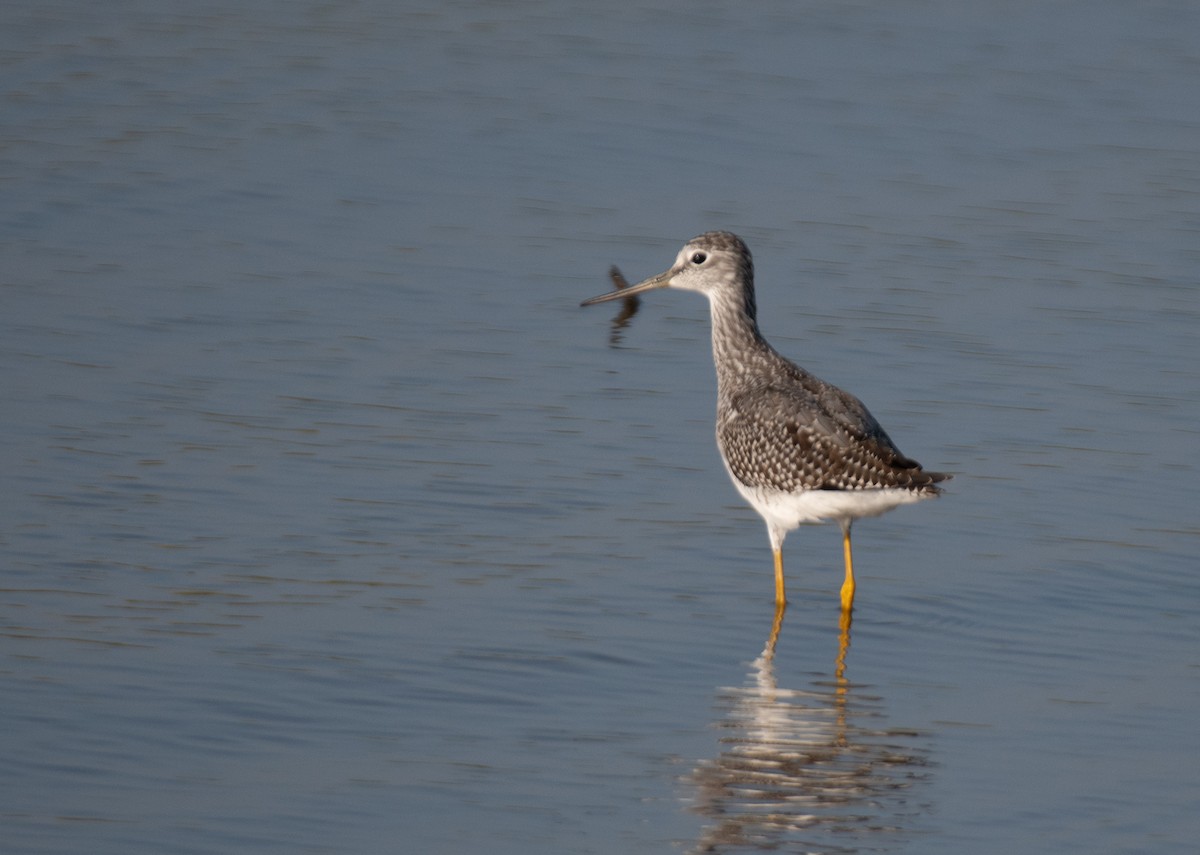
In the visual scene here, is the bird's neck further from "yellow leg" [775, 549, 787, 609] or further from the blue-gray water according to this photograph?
"yellow leg" [775, 549, 787, 609]

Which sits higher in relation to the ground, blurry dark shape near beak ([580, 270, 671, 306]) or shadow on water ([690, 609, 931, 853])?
blurry dark shape near beak ([580, 270, 671, 306])

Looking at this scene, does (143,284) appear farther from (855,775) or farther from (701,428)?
(855,775)

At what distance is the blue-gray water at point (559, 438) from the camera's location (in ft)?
25.5

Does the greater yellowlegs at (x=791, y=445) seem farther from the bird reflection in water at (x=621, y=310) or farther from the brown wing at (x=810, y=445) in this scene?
the bird reflection in water at (x=621, y=310)

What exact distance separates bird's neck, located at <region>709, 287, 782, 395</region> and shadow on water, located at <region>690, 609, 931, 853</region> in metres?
2.27

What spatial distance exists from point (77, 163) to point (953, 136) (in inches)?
329

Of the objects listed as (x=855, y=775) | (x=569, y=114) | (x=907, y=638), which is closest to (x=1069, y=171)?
(x=569, y=114)

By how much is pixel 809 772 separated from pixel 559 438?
14.9 feet

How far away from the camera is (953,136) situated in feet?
64.8

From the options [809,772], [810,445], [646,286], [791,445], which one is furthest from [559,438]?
[809,772]

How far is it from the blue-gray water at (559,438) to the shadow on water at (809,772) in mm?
26

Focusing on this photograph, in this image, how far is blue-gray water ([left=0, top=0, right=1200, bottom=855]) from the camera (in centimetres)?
779

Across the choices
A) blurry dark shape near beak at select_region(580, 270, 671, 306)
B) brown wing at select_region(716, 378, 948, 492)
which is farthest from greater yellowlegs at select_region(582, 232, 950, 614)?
blurry dark shape near beak at select_region(580, 270, 671, 306)

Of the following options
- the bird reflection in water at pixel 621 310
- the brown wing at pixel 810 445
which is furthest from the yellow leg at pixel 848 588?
the bird reflection in water at pixel 621 310
